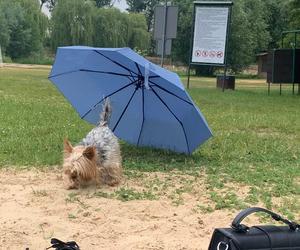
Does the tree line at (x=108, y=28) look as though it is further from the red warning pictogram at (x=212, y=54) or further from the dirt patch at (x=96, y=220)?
the dirt patch at (x=96, y=220)

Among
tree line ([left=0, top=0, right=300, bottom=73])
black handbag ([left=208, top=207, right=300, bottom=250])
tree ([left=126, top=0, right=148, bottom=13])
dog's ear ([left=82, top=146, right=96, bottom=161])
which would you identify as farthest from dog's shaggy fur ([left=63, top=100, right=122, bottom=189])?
tree ([left=126, top=0, right=148, bottom=13])

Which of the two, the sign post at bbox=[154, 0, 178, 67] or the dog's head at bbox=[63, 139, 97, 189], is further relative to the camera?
the sign post at bbox=[154, 0, 178, 67]

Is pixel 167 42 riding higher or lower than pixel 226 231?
higher

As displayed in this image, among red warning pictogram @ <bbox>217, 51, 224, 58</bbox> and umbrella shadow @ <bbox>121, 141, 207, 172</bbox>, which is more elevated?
red warning pictogram @ <bbox>217, 51, 224, 58</bbox>

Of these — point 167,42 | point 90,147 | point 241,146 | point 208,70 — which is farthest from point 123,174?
point 208,70

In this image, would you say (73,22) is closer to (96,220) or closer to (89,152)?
(89,152)

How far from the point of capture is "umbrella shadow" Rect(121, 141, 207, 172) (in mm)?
6758

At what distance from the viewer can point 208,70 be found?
5091 centimetres

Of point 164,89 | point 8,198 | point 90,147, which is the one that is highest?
point 164,89

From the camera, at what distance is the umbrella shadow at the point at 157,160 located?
676 cm

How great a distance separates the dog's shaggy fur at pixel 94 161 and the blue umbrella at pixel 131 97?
960mm

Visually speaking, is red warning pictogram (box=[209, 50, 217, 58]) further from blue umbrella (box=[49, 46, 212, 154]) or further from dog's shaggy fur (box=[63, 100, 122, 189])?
dog's shaggy fur (box=[63, 100, 122, 189])

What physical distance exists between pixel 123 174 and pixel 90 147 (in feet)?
3.19

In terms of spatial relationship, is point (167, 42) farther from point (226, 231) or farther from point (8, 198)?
point (226, 231)
